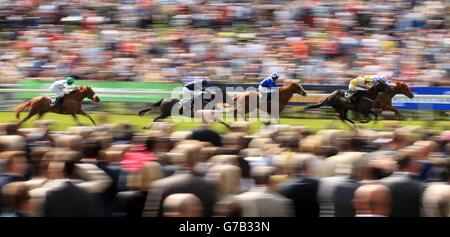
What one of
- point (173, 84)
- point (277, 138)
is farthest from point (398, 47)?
point (277, 138)

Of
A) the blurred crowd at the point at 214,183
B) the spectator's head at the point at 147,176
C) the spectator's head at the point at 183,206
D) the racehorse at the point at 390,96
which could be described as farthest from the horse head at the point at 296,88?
the spectator's head at the point at 183,206

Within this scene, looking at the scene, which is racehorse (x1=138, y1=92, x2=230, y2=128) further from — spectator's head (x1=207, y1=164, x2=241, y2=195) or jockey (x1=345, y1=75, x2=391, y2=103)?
spectator's head (x1=207, y1=164, x2=241, y2=195)

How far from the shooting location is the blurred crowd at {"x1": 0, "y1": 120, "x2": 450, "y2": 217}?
5199 millimetres

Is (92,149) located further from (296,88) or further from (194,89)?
(296,88)

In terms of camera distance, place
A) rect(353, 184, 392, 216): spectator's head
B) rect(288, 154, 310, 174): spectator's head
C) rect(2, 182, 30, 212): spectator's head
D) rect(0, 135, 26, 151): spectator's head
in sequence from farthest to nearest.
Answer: rect(0, 135, 26, 151): spectator's head < rect(288, 154, 310, 174): spectator's head < rect(2, 182, 30, 212): spectator's head < rect(353, 184, 392, 216): spectator's head

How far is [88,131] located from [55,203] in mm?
3294

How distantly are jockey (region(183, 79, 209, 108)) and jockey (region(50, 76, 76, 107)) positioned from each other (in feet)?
8.17

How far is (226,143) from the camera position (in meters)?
8.00

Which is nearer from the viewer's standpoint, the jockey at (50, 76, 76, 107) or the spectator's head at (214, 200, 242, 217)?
the spectator's head at (214, 200, 242, 217)

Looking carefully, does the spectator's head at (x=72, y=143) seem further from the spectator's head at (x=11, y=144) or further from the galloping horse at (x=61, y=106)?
the galloping horse at (x=61, y=106)

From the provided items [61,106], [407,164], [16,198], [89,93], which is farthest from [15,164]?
[89,93]

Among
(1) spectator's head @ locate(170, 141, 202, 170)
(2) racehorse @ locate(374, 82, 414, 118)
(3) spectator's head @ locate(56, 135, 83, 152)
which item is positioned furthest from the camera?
(2) racehorse @ locate(374, 82, 414, 118)

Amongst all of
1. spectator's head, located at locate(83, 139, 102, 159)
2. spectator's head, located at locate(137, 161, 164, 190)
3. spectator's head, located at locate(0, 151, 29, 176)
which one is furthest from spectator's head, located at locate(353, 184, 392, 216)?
spectator's head, located at locate(83, 139, 102, 159)
